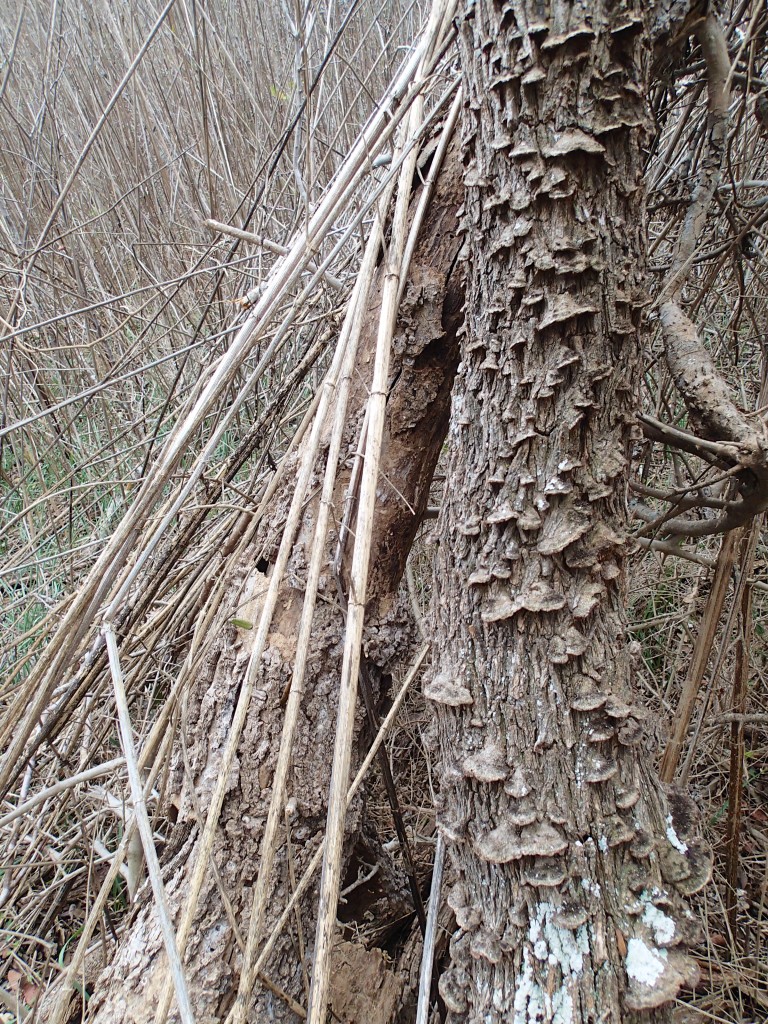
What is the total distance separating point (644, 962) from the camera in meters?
0.69

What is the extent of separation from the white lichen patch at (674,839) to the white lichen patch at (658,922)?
0.07 metres

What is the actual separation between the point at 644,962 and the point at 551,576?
43 cm

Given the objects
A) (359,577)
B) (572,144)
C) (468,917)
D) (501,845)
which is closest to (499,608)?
(359,577)

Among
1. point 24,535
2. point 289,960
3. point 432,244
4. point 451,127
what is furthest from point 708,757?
point 24,535

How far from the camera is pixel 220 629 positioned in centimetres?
100

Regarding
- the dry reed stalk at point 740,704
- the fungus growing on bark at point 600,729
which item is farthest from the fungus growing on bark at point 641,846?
the dry reed stalk at point 740,704

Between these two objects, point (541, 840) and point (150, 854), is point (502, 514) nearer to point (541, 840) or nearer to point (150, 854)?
point (541, 840)

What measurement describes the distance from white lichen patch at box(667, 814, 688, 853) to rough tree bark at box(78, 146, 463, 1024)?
440 millimetres

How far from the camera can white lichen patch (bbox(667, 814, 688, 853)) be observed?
2.47 ft

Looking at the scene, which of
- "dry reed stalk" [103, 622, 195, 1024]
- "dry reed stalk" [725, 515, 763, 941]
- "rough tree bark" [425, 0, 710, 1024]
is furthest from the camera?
"dry reed stalk" [725, 515, 763, 941]

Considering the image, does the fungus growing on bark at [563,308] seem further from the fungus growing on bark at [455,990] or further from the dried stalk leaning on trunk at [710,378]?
the fungus growing on bark at [455,990]

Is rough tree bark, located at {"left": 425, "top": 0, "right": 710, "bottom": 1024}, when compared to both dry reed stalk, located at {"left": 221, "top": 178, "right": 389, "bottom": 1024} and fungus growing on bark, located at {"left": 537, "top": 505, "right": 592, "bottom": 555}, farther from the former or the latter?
dry reed stalk, located at {"left": 221, "top": 178, "right": 389, "bottom": 1024}

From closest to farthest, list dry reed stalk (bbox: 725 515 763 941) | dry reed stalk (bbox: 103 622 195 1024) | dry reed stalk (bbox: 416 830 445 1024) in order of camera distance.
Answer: dry reed stalk (bbox: 103 622 195 1024)
dry reed stalk (bbox: 416 830 445 1024)
dry reed stalk (bbox: 725 515 763 941)

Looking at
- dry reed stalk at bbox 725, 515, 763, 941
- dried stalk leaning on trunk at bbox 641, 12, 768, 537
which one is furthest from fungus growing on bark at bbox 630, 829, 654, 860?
dry reed stalk at bbox 725, 515, 763, 941
